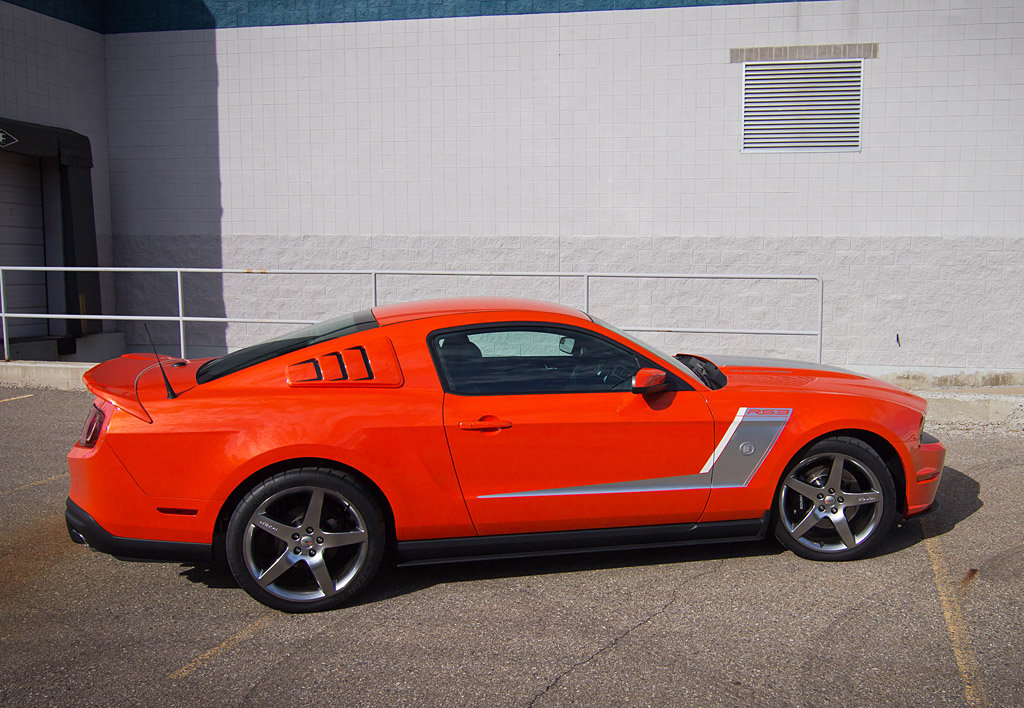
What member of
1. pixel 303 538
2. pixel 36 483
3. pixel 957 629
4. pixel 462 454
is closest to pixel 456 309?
pixel 462 454

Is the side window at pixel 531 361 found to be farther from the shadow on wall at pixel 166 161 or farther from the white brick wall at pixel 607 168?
the shadow on wall at pixel 166 161

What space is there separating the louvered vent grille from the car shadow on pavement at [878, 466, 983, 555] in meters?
6.56

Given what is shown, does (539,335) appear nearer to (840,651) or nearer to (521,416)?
(521,416)

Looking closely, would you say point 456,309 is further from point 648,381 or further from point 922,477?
point 922,477

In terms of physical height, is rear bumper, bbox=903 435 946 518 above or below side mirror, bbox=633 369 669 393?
below

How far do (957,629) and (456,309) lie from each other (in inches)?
115

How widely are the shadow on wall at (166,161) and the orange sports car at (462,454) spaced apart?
9.14 meters

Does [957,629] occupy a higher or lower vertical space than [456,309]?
lower

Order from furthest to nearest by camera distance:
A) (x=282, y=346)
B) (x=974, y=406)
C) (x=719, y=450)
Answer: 1. (x=974, y=406)
2. (x=282, y=346)
3. (x=719, y=450)

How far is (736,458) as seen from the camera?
434 cm

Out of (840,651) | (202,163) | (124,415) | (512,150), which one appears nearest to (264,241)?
(202,163)

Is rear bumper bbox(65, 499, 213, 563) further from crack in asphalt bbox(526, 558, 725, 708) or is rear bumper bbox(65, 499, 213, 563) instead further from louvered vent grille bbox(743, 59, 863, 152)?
louvered vent grille bbox(743, 59, 863, 152)

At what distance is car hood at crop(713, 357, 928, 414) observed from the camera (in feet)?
15.2

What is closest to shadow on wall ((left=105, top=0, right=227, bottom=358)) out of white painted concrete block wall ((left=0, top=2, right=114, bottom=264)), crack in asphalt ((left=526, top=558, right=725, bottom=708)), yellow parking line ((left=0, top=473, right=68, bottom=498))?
white painted concrete block wall ((left=0, top=2, right=114, bottom=264))
